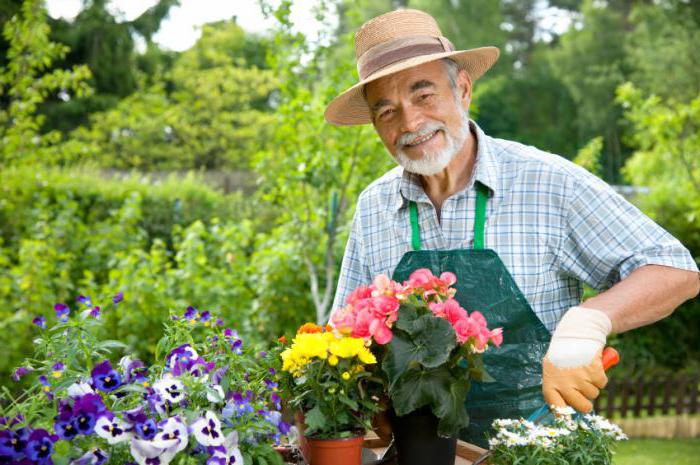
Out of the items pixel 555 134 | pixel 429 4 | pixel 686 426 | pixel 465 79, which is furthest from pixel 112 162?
pixel 555 134

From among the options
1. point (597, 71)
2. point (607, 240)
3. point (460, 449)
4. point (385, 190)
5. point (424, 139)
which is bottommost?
point (460, 449)

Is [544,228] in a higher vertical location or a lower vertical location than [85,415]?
higher

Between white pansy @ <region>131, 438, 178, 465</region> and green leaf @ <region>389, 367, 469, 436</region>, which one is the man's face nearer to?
green leaf @ <region>389, 367, 469, 436</region>

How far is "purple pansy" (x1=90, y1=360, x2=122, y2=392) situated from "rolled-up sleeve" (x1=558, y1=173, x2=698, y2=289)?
47.5 inches

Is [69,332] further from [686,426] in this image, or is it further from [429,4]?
[429,4]

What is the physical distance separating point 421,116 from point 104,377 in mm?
1131

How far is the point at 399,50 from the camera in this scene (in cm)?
189

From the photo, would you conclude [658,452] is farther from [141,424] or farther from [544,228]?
[141,424]

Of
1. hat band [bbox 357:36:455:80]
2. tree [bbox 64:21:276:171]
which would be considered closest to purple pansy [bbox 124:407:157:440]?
hat band [bbox 357:36:455:80]

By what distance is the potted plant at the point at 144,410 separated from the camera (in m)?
0.98

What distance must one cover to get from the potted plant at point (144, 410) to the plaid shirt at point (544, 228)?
0.83 m

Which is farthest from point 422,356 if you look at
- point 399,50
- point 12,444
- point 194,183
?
point 194,183

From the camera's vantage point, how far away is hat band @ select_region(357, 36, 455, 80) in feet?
6.20

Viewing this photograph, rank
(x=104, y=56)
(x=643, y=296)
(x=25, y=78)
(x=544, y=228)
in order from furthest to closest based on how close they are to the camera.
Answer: (x=104, y=56), (x=25, y=78), (x=544, y=228), (x=643, y=296)
